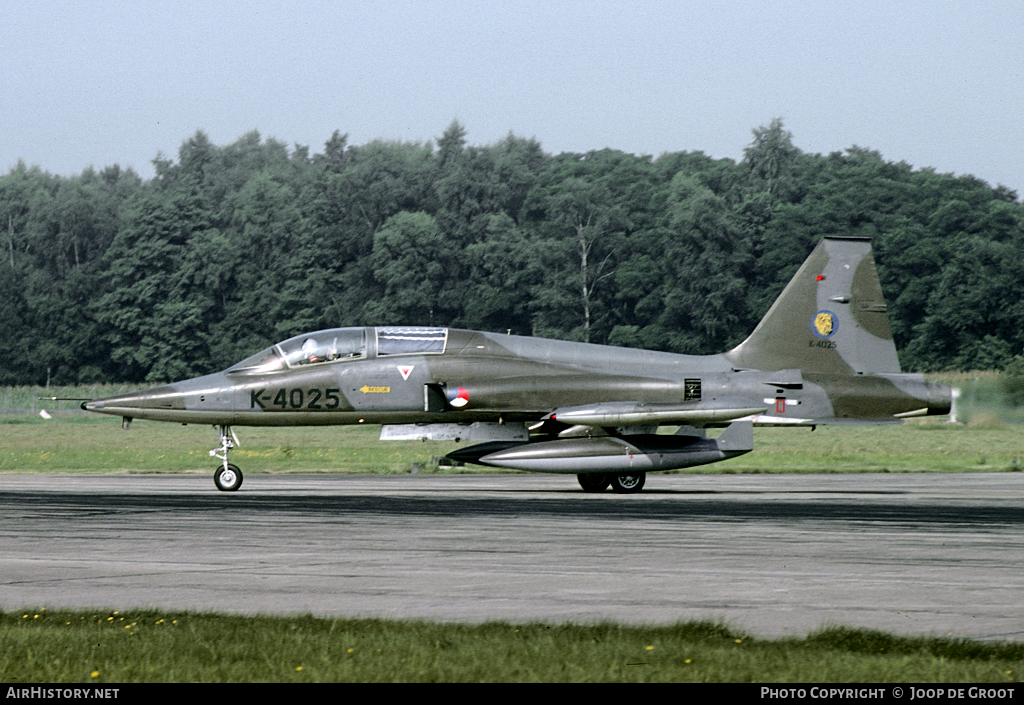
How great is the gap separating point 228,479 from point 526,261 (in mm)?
66720

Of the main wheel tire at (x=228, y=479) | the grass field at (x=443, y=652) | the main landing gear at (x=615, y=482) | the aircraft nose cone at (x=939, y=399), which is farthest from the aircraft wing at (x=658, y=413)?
the grass field at (x=443, y=652)

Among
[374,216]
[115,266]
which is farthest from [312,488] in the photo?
[374,216]

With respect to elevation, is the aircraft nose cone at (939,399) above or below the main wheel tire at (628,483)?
above

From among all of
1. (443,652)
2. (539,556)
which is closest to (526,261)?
(539,556)

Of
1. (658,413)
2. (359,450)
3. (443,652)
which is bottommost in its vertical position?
(359,450)

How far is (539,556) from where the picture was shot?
12117 millimetres

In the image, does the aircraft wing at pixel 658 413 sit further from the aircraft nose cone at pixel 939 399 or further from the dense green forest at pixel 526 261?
the dense green forest at pixel 526 261

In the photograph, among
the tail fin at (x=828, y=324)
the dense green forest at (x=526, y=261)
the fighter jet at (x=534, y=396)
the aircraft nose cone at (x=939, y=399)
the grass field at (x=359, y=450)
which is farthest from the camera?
the dense green forest at (x=526, y=261)

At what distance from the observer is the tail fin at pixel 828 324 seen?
24.0 m

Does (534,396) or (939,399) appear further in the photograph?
(939,399)

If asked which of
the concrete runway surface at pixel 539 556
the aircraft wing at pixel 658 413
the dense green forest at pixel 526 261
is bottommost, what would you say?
the concrete runway surface at pixel 539 556

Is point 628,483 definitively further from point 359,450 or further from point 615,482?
point 359,450

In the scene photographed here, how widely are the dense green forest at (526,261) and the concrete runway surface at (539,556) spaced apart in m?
55.6

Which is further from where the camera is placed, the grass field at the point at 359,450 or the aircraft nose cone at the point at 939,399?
the grass field at the point at 359,450
